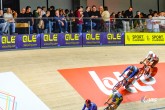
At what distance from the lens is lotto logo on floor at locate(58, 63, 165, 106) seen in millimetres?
13328

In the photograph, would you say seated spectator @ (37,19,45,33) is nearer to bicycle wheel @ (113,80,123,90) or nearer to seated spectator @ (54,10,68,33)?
seated spectator @ (54,10,68,33)

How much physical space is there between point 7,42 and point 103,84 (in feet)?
15.6

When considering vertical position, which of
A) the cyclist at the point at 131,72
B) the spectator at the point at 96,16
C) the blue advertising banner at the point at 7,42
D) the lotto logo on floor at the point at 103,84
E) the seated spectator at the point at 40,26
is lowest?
the lotto logo on floor at the point at 103,84

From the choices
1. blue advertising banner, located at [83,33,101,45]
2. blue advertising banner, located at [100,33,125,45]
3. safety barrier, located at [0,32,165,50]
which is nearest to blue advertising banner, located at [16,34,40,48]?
safety barrier, located at [0,32,165,50]

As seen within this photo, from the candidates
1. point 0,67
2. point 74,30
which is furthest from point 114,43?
point 0,67

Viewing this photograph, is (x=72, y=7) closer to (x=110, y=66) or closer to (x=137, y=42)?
(x=137, y=42)

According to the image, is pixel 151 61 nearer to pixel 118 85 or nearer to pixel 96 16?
pixel 118 85

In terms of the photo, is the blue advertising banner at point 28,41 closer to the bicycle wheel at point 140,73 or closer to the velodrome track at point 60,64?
the velodrome track at point 60,64

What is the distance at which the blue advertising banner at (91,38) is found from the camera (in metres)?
18.6

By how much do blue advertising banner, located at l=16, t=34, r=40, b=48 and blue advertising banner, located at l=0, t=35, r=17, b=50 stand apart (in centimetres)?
20

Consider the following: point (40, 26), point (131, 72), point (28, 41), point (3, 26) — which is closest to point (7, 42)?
point (3, 26)

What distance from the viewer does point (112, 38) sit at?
63.7 feet

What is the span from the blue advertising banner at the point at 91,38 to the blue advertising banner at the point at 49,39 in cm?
157

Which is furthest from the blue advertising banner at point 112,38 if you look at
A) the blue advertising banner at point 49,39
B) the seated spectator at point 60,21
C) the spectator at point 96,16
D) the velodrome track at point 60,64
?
the blue advertising banner at point 49,39
